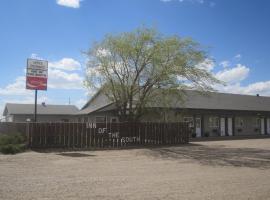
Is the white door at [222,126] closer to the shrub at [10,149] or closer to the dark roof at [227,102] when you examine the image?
the dark roof at [227,102]

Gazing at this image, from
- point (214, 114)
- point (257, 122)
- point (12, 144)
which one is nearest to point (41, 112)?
point (214, 114)

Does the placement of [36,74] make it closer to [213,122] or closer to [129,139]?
[129,139]

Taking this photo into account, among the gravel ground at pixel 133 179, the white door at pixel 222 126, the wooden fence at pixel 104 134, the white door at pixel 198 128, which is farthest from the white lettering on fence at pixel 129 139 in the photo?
the white door at pixel 222 126

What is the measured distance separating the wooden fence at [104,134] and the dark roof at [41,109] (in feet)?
104

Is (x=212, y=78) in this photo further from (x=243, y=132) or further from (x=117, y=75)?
(x=243, y=132)

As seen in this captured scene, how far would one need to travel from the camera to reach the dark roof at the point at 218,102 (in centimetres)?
3797

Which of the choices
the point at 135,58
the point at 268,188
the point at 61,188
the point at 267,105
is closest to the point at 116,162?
the point at 61,188

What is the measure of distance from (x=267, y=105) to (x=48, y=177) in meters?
40.6

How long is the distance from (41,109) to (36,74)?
33.8m

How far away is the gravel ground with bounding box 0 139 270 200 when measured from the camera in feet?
30.6

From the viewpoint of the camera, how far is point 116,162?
16.0 metres

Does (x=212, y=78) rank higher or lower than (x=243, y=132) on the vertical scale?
higher

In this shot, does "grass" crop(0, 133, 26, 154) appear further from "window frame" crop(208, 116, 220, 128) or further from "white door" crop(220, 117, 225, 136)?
"white door" crop(220, 117, 225, 136)

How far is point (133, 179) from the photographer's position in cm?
1152
